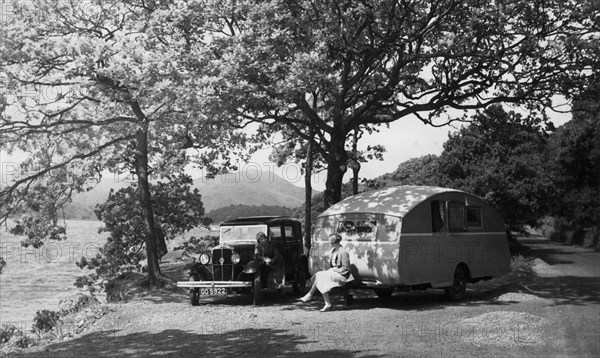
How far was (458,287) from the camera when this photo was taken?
17.8 meters

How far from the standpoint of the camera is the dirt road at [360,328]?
1048 centimetres

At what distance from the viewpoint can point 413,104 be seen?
24594 mm

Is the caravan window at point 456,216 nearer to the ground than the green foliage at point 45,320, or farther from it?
farther from it

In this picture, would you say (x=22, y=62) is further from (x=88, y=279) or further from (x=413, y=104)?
(x=413, y=104)

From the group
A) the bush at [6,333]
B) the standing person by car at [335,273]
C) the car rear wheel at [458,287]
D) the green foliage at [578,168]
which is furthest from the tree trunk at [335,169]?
the green foliage at [578,168]

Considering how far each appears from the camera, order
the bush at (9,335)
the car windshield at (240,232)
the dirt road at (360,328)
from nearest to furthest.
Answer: the dirt road at (360,328)
the car windshield at (240,232)
the bush at (9,335)

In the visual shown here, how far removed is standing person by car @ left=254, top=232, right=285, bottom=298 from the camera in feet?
57.9

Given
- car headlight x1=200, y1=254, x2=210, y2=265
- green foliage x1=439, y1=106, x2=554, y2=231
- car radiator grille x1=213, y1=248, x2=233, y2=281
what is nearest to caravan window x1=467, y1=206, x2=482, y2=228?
car radiator grille x1=213, y1=248, x2=233, y2=281

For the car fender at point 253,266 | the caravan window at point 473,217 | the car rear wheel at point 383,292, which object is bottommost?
the car rear wheel at point 383,292

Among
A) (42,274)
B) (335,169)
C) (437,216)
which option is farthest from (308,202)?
(42,274)

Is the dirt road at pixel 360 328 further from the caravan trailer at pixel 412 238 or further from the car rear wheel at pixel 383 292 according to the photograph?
the caravan trailer at pixel 412 238

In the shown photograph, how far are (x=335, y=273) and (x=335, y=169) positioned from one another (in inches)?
289

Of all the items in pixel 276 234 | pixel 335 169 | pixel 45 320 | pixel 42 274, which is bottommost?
pixel 45 320

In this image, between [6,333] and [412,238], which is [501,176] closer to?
[412,238]
